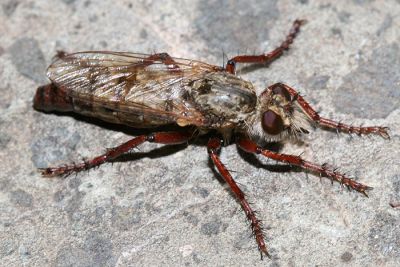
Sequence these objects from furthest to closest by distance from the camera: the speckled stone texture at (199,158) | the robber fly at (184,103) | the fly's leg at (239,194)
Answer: the robber fly at (184,103) → the speckled stone texture at (199,158) → the fly's leg at (239,194)

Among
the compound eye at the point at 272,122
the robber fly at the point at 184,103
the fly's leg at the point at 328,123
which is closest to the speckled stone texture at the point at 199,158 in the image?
the fly's leg at the point at 328,123

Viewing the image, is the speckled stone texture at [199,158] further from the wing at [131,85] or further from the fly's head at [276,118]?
the wing at [131,85]

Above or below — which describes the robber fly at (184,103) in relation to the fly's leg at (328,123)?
below

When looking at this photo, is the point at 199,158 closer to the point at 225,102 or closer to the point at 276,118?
the point at 225,102

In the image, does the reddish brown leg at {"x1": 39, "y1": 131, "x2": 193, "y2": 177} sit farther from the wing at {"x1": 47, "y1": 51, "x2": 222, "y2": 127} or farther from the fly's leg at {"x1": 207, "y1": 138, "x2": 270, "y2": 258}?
the fly's leg at {"x1": 207, "y1": 138, "x2": 270, "y2": 258}

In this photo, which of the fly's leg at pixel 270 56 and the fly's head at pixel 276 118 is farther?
the fly's leg at pixel 270 56

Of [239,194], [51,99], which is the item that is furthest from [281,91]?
[51,99]

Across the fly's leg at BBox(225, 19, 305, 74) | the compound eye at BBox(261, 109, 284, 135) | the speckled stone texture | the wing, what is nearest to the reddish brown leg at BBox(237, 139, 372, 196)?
the speckled stone texture

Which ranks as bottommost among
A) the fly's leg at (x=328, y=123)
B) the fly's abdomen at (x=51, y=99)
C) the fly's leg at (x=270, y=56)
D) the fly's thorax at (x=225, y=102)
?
the fly's abdomen at (x=51, y=99)

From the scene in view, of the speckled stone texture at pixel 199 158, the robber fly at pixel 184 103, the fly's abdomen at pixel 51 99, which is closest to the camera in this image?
the speckled stone texture at pixel 199 158
